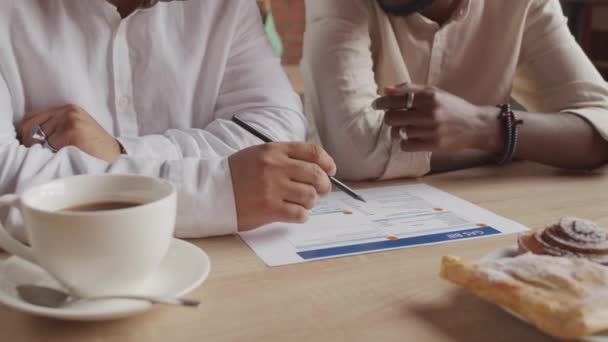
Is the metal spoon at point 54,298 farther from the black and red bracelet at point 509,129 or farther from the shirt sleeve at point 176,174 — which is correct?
the black and red bracelet at point 509,129

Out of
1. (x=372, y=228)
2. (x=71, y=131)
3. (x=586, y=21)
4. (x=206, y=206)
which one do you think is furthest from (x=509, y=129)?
(x=586, y=21)

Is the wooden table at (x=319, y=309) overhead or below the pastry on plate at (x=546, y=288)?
below

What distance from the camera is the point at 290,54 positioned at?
13.6 ft

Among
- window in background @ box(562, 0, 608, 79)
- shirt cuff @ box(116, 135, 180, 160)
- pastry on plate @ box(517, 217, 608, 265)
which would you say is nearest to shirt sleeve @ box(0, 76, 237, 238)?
shirt cuff @ box(116, 135, 180, 160)

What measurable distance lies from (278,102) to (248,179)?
316 millimetres

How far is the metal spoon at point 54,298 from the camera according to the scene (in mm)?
505

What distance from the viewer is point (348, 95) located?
3.68ft

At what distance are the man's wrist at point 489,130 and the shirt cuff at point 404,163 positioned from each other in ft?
0.34

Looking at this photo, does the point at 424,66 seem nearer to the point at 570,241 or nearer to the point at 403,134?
the point at 403,134

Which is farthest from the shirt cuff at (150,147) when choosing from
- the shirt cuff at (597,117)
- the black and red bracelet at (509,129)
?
the shirt cuff at (597,117)

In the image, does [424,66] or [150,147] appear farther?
[424,66]

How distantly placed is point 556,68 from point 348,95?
445 mm

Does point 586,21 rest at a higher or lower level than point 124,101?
lower

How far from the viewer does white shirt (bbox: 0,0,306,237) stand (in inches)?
29.3
